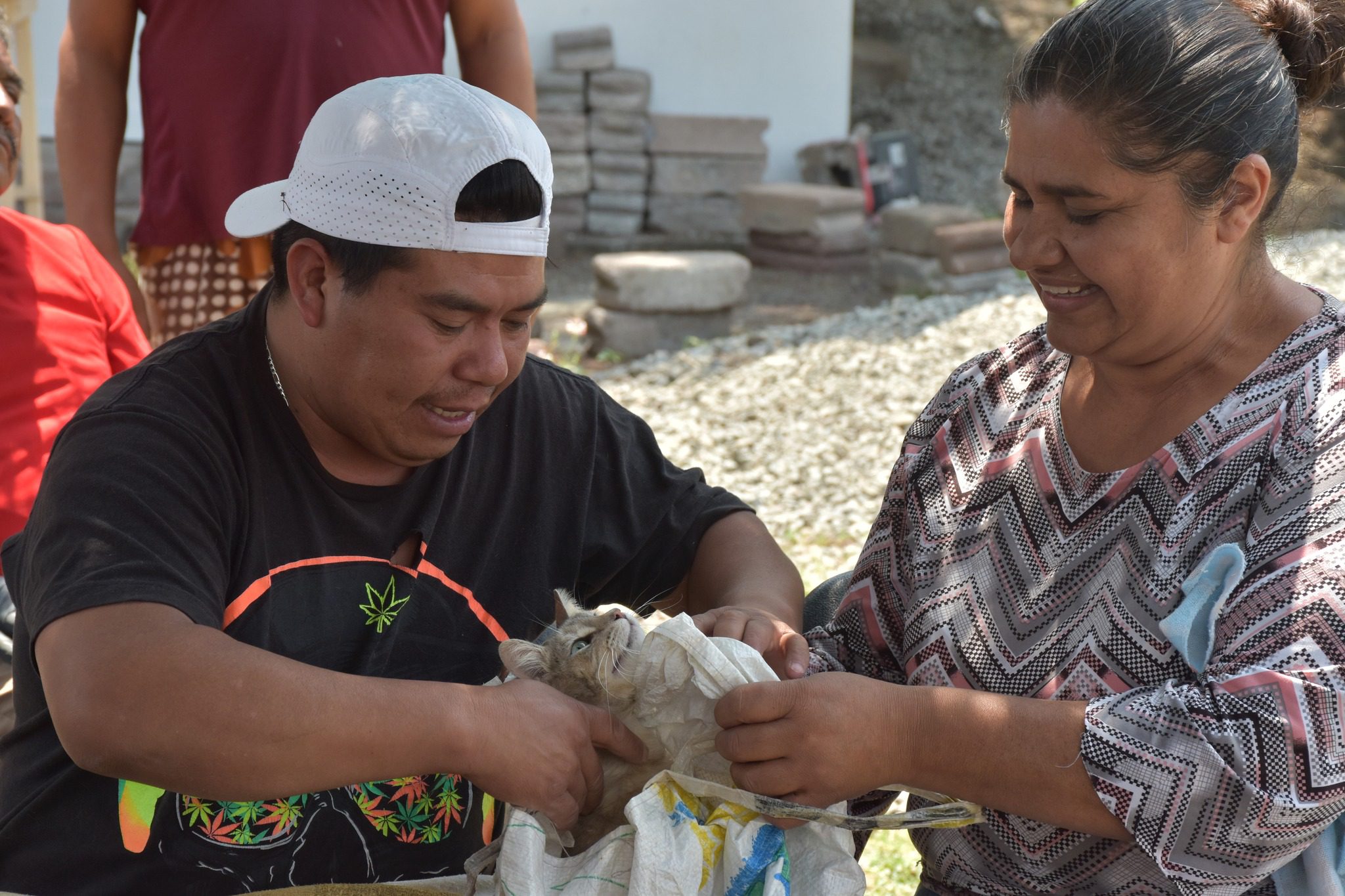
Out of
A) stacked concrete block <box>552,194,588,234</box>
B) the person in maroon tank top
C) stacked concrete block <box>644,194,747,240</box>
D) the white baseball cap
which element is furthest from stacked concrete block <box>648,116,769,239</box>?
the white baseball cap

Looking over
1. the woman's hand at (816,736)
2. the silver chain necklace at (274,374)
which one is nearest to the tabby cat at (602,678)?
the woman's hand at (816,736)

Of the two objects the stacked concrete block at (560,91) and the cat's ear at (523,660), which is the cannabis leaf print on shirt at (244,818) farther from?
the stacked concrete block at (560,91)

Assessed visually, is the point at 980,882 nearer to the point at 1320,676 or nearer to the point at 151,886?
the point at 1320,676

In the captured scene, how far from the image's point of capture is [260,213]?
6.63 feet

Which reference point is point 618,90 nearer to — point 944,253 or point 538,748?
point 944,253

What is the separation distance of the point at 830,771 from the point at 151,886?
100 centimetres

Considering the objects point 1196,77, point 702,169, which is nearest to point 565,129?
point 702,169

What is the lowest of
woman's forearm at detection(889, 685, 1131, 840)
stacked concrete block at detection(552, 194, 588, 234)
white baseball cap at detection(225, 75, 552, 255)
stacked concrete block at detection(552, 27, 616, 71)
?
stacked concrete block at detection(552, 194, 588, 234)

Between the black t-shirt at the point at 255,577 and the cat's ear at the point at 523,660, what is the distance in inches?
Result: 9.4

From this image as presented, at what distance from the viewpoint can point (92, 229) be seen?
346 cm

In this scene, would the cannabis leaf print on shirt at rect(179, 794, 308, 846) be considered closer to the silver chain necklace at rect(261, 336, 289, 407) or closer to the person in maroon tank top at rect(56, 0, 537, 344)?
the silver chain necklace at rect(261, 336, 289, 407)

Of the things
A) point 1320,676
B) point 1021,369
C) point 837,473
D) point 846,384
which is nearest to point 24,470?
point 1021,369

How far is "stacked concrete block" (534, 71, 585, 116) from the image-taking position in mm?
10211

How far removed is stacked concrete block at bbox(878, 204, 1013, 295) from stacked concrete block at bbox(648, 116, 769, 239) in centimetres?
191
